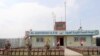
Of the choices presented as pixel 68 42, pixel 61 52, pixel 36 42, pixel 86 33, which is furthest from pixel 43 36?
pixel 61 52

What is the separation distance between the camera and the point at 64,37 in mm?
42781

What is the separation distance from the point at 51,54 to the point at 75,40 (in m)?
18.8

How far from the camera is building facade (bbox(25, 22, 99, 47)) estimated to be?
1639 inches

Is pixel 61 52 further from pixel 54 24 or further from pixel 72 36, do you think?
pixel 54 24

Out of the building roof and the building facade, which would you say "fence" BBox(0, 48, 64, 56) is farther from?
the building roof

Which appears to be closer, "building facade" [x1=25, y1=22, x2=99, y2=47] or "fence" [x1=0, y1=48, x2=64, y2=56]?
"fence" [x1=0, y1=48, x2=64, y2=56]

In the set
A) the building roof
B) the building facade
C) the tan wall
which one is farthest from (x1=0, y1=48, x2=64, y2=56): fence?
the tan wall

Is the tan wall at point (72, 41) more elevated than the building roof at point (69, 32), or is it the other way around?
the building roof at point (69, 32)

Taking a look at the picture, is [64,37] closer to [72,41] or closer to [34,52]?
[72,41]

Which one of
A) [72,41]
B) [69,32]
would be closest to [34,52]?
[69,32]

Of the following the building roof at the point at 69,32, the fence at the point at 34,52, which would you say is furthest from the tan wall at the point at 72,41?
the fence at the point at 34,52

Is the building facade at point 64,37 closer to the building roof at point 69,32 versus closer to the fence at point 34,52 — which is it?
the building roof at point 69,32

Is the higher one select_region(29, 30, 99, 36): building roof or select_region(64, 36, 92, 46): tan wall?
select_region(29, 30, 99, 36): building roof

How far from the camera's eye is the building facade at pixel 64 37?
41.6 meters
